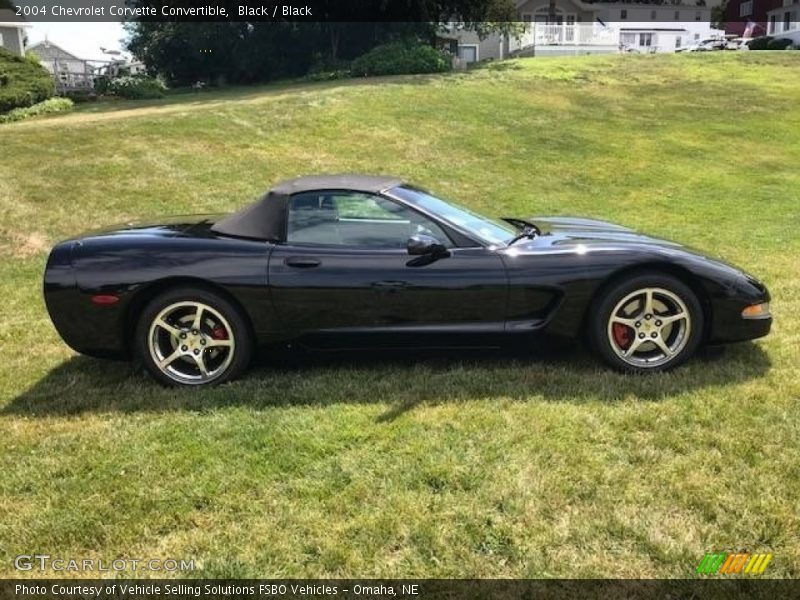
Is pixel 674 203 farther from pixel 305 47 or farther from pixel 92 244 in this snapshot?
pixel 305 47

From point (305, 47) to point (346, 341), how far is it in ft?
84.6

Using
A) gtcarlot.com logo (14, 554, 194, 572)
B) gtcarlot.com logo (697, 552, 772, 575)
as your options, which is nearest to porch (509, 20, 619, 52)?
gtcarlot.com logo (697, 552, 772, 575)

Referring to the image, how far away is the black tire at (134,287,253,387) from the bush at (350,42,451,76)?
62.8ft

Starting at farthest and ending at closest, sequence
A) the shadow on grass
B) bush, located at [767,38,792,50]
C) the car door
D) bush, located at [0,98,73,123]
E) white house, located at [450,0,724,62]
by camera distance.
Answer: white house, located at [450,0,724,62] < bush, located at [767,38,792,50] < bush, located at [0,98,73,123] < the car door < the shadow on grass

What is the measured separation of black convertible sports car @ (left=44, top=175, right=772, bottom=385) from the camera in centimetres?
416

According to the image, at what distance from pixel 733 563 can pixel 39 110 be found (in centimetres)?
1918

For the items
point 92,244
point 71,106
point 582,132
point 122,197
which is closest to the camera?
point 92,244

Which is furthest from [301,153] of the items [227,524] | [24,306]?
[227,524]

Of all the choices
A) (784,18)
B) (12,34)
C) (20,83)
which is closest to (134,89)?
(20,83)

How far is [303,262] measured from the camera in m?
4.17

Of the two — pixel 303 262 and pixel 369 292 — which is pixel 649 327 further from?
pixel 303 262

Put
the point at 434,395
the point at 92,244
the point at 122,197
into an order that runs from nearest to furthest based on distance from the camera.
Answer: the point at 434,395 → the point at 92,244 → the point at 122,197

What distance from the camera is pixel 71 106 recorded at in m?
19.2

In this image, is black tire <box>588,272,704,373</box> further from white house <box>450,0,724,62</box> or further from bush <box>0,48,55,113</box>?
white house <box>450,0,724,62</box>
